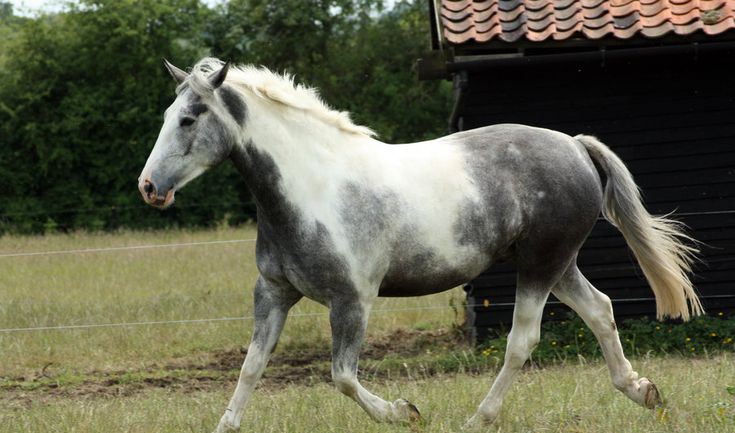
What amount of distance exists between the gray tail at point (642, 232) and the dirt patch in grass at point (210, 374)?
7.05 feet

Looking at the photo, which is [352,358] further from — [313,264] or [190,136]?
[190,136]

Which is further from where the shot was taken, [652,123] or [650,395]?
[652,123]

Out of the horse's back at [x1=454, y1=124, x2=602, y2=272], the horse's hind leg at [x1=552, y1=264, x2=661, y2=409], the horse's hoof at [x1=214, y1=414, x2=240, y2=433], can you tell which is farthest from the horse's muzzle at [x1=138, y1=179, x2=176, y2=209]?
the horse's hind leg at [x1=552, y1=264, x2=661, y2=409]

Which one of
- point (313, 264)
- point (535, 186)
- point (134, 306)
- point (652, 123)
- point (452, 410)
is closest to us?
point (313, 264)

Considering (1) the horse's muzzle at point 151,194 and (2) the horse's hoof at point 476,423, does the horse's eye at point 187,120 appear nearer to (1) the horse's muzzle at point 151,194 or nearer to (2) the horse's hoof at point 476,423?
(1) the horse's muzzle at point 151,194

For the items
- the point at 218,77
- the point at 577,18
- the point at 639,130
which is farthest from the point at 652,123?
the point at 218,77

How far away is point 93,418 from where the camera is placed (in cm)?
610

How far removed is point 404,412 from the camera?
5.52 meters

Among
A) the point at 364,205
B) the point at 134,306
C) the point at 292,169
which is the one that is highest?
the point at 292,169

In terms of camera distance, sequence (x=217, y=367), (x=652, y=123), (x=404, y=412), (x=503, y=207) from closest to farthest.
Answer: (x=404, y=412) → (x=503, y=207) → (x=217, y=367) → (x=652, y=123)

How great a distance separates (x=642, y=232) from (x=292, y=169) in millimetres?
2339

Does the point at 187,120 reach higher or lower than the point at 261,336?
higher

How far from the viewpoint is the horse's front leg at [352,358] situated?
17.9 ft

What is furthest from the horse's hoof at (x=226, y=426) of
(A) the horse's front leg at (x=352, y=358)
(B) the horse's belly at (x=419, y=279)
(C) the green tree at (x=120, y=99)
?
(C) the green tree at (x=120, y=99)
